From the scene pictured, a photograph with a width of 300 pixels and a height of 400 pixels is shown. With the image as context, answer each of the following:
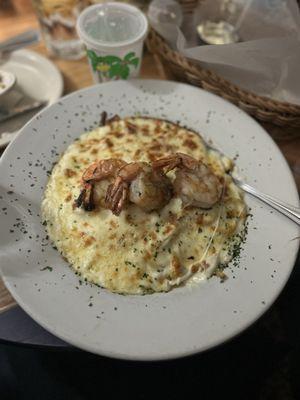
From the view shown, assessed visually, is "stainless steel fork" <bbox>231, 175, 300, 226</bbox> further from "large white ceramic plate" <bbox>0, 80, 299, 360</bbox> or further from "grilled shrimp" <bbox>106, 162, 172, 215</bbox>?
"grilled shrimp" <bbox>106, 162, 172, 215</bbox>

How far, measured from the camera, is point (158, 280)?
1.11m

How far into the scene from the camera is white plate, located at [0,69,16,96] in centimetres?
153

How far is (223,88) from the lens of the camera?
1510 mm

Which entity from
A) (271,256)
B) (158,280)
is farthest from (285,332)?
(158,280)

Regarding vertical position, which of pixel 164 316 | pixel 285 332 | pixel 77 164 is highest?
pixel 77 164

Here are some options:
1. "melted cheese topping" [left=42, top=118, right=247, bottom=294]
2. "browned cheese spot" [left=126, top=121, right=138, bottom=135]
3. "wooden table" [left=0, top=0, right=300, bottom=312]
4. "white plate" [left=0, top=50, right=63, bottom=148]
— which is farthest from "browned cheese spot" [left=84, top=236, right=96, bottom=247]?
"white plate" [left=0, top=50, right=63, bottom=148]

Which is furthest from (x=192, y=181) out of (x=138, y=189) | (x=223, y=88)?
(x=223, y=88)

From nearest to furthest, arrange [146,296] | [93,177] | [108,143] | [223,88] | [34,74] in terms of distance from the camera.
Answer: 1. [146,296]
2. [93,177]
3. [108,143]
4. [223,88]
5. [34,74]

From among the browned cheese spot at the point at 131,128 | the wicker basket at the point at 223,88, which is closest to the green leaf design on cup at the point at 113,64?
the wicker basket at the point at 223,88

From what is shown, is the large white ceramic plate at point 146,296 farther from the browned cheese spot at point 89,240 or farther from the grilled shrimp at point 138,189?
the grilled shrimp at point 138,189

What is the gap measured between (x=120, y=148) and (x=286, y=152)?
23.7 inches

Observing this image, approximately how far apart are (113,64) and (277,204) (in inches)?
29.9

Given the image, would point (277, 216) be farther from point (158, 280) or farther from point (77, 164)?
point (77, 164)

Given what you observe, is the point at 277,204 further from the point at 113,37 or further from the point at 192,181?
the point at 113,37
